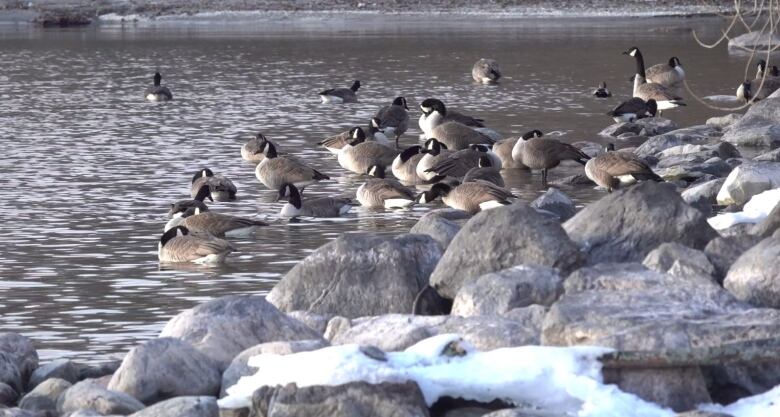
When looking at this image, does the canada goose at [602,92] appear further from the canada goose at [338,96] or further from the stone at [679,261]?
the stone at [679,261]

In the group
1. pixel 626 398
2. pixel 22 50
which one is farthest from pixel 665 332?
pixel 22 50

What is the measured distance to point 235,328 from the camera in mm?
8914

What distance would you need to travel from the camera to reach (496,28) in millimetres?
55781

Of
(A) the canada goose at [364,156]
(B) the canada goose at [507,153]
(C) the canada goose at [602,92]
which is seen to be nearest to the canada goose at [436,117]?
(B) the canada goose at [507,153]

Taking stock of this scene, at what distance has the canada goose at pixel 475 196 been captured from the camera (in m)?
15.6

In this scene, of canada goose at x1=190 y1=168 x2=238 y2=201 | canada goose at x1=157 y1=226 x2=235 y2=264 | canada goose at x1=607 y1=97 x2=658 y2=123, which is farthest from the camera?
canada goose at x1=607 y1=97 x2=658 y2=123

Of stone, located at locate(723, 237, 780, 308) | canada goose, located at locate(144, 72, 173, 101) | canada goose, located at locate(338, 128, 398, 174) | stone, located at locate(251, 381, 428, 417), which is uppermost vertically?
stone, located at locate(723, 237, 780, 308)

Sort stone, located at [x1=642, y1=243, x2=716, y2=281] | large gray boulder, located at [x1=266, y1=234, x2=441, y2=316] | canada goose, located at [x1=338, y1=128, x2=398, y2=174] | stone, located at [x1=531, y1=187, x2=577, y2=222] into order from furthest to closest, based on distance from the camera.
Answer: canada goose, located at [x1=338, y1=128, x2=398, y2=174] < stone, located at [x1=531, y1=187, x2=577, y2=222] < large gray boulder, located at [x1=266, y1=234, x2=441, y2=316] < stone, located at [x1=642, y1=243, x2=716, y2=281]

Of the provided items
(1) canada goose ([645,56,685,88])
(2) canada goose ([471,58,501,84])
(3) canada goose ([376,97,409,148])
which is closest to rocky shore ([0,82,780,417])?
(3) canada goose ([376,97,409,148])

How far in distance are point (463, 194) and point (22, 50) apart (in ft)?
113

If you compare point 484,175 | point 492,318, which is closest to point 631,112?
point 484,175

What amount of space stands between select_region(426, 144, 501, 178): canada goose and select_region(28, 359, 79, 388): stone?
960 cm

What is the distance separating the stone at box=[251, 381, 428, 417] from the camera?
736 cm

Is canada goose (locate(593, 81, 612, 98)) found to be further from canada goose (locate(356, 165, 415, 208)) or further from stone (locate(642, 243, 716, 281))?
stone (locate(642, 243, 716, 281))
